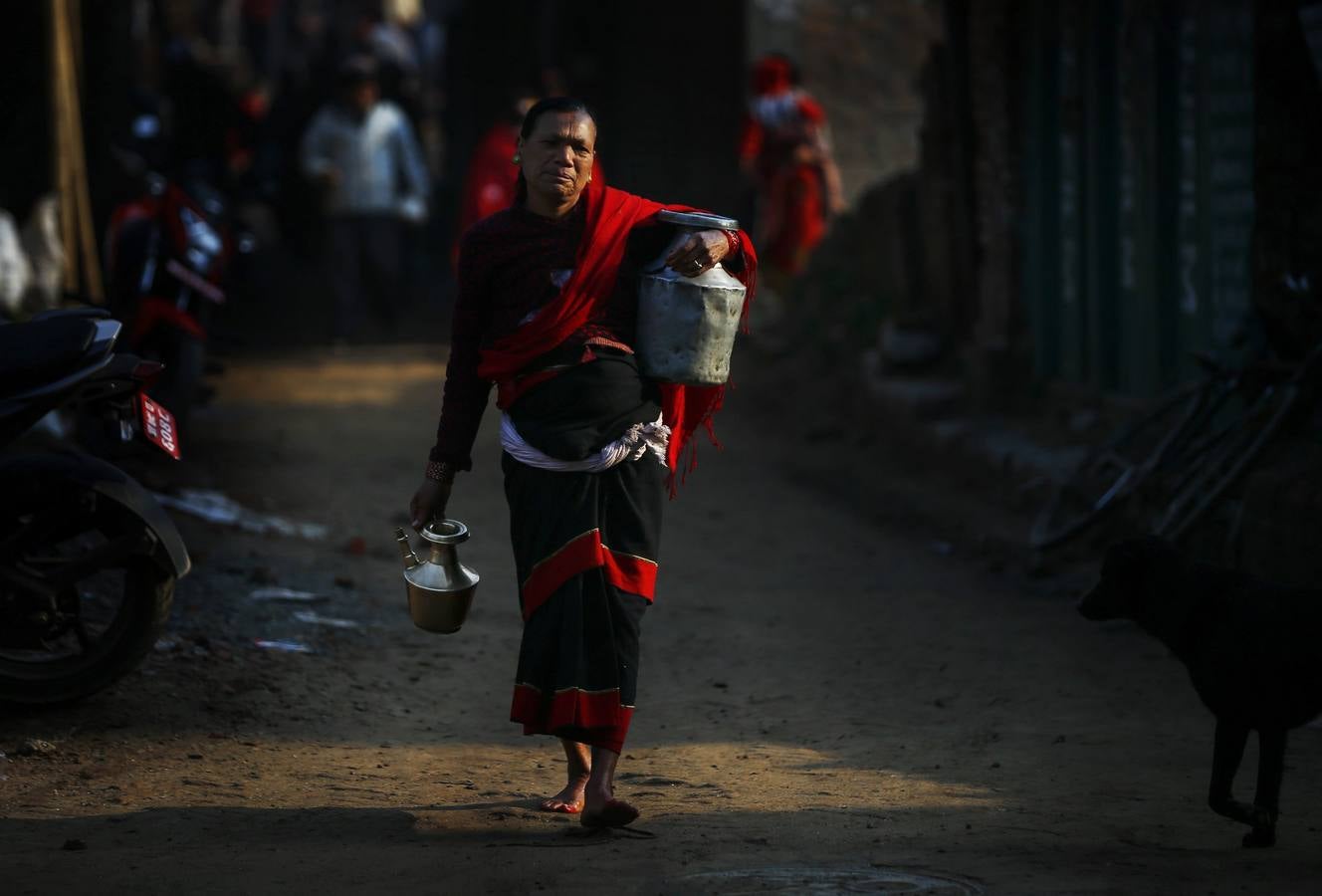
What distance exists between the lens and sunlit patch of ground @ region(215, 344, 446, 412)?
1164 cm

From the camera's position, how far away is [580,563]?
4176 mm

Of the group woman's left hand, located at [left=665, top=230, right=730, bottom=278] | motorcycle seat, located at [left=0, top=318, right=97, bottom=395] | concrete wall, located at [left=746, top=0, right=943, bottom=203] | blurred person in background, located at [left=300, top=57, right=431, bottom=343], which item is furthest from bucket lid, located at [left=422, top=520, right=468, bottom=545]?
concrete wall, located at [left=746, top=0, right=943, bottom=203]

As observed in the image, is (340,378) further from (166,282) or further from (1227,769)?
(1227,769)

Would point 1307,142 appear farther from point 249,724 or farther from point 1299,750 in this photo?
point 249,724

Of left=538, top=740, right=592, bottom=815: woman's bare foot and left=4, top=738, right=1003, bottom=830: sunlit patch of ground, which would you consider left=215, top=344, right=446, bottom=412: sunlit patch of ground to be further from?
left=538, top=740, right=592, bottom=815: woman's bare foot

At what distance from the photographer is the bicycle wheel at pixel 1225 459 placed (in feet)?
21.2

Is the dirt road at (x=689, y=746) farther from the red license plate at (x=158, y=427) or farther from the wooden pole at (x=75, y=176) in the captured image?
the wooden pole at (x=75, y=176)

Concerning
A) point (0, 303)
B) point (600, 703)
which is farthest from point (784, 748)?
point (0, 303)

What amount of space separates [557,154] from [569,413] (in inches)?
24.1

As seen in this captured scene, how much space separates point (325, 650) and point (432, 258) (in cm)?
1287

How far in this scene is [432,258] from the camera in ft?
61.0

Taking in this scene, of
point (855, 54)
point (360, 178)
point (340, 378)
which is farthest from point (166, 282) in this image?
point (855, 54)

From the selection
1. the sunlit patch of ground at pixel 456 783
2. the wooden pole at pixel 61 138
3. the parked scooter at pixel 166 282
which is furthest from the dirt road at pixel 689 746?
the wooden pole at pixel 61 138

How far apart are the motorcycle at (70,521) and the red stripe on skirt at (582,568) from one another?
131 cm
